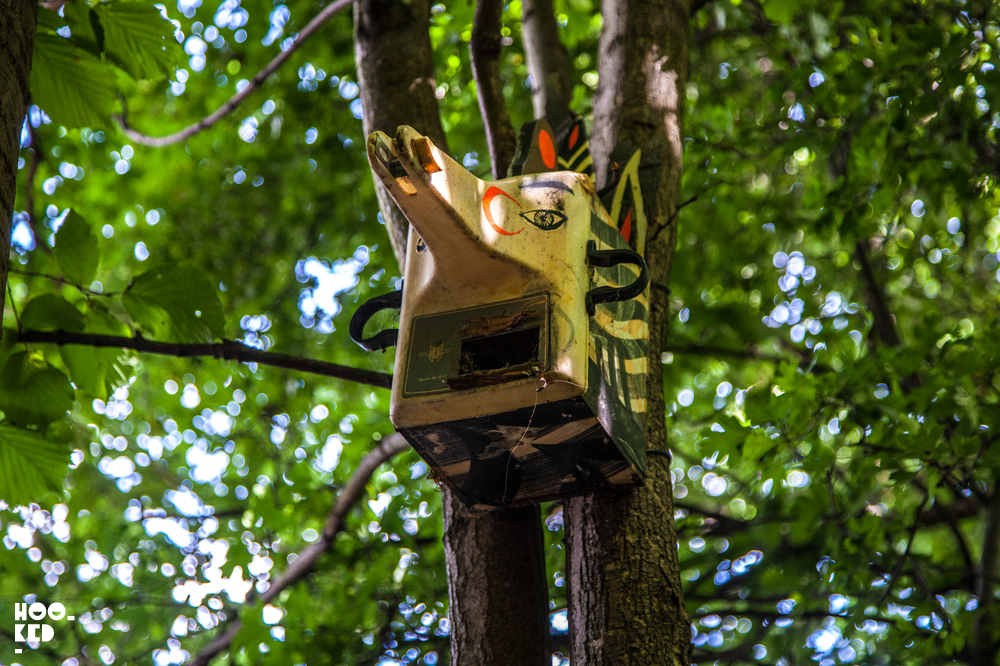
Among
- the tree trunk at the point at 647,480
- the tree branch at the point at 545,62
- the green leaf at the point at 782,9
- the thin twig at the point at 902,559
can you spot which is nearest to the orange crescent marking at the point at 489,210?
the tree trunk at the point at 647,480

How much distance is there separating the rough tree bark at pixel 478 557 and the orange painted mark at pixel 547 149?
0.38 metres

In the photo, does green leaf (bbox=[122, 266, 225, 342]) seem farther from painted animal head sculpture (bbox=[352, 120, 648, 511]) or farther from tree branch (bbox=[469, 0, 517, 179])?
tree branch (bbox=[469, 0, 517, 179])

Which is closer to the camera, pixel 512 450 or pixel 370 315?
pixel 512 450

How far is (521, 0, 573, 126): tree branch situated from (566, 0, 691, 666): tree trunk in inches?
5.5

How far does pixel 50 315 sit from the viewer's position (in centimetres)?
Answer: 195

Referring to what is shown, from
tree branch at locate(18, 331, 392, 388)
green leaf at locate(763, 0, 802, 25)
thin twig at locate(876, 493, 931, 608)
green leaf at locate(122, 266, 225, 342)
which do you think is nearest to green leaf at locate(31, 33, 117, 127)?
green leaf at locate(122, 266, 225, 342)

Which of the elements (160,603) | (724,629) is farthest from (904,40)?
(160,603)

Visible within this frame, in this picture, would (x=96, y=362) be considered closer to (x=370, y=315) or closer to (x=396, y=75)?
(x=370, y=315)

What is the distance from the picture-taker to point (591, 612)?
1658 millimetres

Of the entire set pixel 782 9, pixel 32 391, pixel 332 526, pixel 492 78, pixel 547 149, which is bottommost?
pixel 32 391

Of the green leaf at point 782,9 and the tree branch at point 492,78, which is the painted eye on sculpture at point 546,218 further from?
the green leaf at point 782,9

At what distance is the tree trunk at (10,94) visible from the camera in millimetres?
1264

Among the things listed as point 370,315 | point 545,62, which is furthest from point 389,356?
point 545,62

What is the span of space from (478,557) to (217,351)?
2.75 ft
